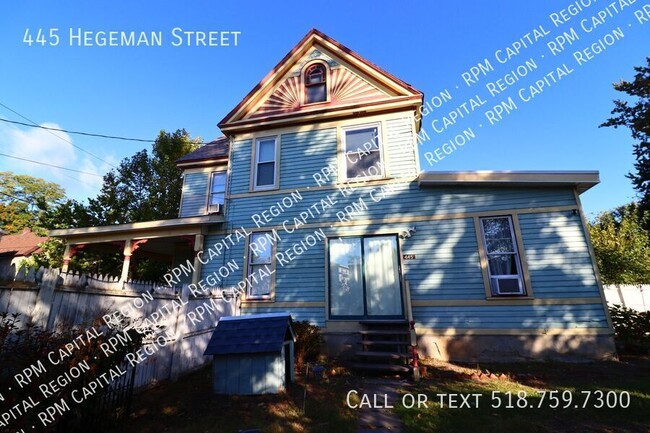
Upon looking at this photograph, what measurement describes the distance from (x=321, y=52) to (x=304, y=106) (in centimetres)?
237

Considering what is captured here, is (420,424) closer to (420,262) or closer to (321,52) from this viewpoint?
(420,262)

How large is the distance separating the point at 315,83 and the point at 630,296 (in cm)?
1512

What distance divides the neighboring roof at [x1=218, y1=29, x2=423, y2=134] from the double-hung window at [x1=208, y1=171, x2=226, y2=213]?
2.60m

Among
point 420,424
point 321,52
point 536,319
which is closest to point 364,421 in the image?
point 420,424

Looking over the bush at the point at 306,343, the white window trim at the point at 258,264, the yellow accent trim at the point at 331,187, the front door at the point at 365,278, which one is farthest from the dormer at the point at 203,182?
the bush at the point at 306,343

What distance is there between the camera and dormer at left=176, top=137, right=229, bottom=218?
518 inches

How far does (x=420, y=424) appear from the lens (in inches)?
164

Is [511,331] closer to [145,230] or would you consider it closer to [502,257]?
[502,257]

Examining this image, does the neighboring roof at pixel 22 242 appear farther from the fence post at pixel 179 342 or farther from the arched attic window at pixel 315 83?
the arched attic window at pixel 315 83

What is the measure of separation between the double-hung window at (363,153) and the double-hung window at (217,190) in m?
5.97

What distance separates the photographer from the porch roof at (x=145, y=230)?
10086 mm

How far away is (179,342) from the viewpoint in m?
6.31

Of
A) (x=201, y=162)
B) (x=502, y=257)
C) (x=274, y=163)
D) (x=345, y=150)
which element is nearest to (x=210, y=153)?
(x=201, y=162)

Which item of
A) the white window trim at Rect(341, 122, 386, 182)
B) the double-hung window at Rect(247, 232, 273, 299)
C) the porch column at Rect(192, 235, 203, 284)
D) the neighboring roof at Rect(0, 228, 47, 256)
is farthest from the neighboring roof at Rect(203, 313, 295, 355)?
the neighboring roof at Rect(0, 228, 47, 256)
